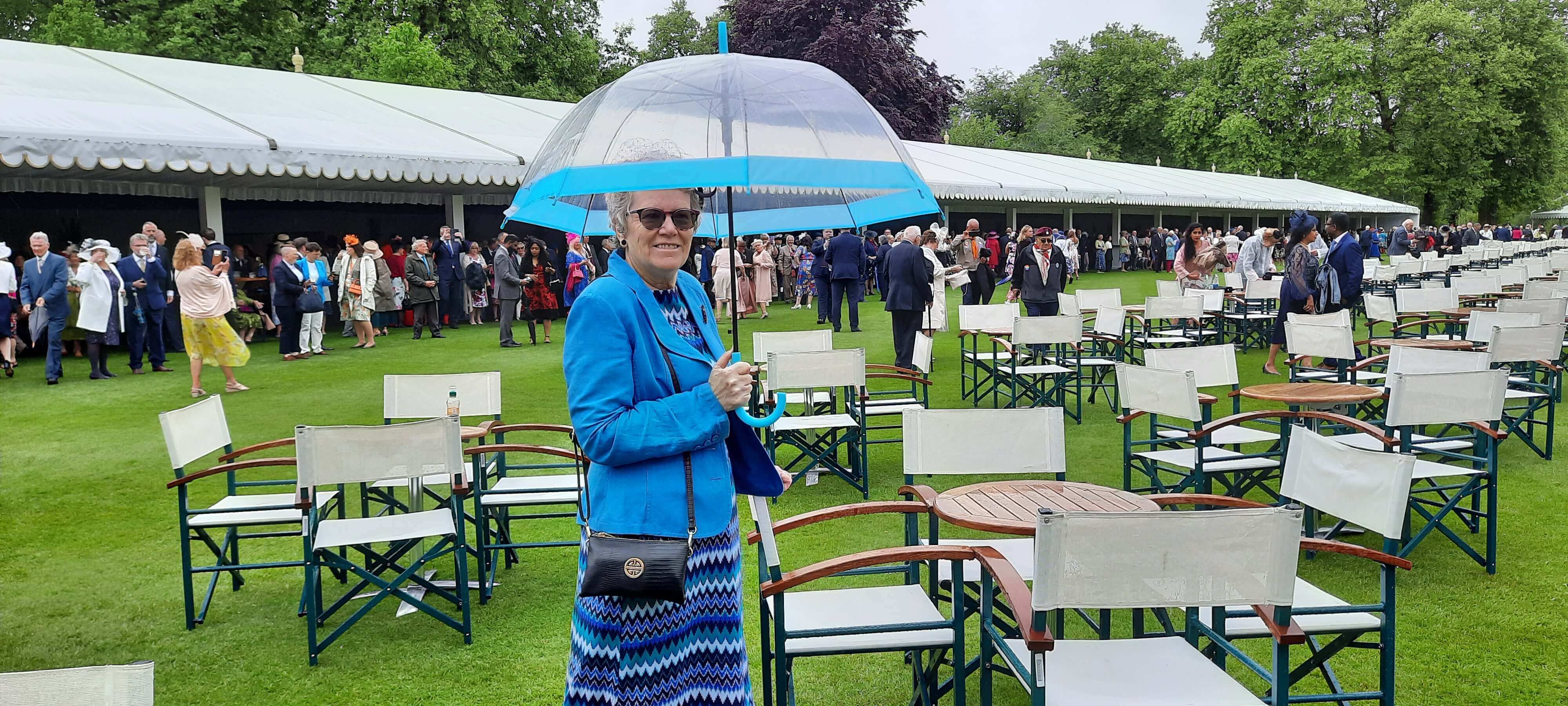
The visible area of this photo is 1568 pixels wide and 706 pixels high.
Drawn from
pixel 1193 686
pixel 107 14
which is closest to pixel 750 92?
pixel 1193 686

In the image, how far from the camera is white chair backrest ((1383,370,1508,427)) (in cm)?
467

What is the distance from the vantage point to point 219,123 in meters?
14.3

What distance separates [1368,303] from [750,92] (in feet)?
29.3

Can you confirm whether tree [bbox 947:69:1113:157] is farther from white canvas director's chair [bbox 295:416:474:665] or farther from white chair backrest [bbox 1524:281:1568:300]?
white canvas director's chair [bbox 295:416:474:665]

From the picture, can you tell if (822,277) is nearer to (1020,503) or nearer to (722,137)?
(1020,503)

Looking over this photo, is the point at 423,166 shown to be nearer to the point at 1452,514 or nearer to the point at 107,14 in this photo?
the point at 1452,514

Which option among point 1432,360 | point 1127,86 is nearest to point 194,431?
point 1432,360

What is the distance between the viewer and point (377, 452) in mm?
3920

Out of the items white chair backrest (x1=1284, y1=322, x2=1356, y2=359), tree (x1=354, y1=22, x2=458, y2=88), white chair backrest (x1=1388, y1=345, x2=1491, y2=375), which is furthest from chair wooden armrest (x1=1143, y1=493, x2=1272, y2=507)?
tree (x1=354, y1=22, x2=458, y2=88)

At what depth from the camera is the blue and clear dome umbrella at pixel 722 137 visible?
8.02 feet

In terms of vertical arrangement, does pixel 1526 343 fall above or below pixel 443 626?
above

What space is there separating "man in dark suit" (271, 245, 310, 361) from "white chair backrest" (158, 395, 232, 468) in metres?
8.62

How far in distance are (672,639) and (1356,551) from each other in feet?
6.14

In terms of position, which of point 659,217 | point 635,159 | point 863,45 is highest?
point 863,45
